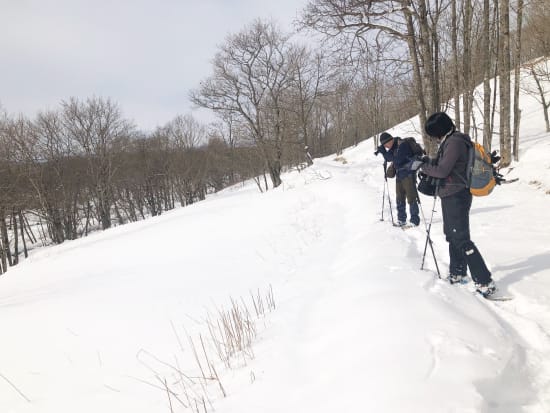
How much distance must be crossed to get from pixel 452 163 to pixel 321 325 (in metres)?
2.16

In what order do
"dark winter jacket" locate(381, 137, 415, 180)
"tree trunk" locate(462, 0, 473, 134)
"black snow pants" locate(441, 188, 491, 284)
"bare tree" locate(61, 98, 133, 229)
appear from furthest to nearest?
"bare tree" locate(61, 98, 133, 229), "tree trunk" locate(462, 0, 473, 134), "dark winter jacket" locate(381, 137, 415, 180), "black snow pants" locate(441, 188, 491, 284)

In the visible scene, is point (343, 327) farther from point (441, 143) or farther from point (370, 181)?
point (370, 181)

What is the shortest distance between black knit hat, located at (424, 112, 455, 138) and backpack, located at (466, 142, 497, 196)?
29 cm

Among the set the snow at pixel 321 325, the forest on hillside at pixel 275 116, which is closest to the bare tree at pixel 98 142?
the forest on hillside at pixel 275 116

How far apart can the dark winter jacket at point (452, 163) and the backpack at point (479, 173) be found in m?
0.05

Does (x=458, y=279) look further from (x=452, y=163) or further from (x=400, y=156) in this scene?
(x=400, y=156)

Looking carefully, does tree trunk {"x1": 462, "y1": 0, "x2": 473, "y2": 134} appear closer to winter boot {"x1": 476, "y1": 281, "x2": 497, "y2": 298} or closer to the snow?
the snow

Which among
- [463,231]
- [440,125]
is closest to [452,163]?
[440,125]

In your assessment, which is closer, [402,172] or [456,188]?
[456,188]

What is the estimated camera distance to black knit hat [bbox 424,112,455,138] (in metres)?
3.43

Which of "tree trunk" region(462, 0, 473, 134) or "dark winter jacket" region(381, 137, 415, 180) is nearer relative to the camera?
"dark winter jacket" region(381, 137, 415, 180)

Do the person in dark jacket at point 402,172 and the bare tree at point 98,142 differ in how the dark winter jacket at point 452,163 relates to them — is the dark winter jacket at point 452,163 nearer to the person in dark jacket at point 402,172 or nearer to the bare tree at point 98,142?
the person in dark jacket at point 402,172

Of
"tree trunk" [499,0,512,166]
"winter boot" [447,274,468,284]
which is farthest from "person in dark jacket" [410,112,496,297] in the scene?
"tree trunk" [499,0,512,166]

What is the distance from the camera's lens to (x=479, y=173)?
3352 mm
